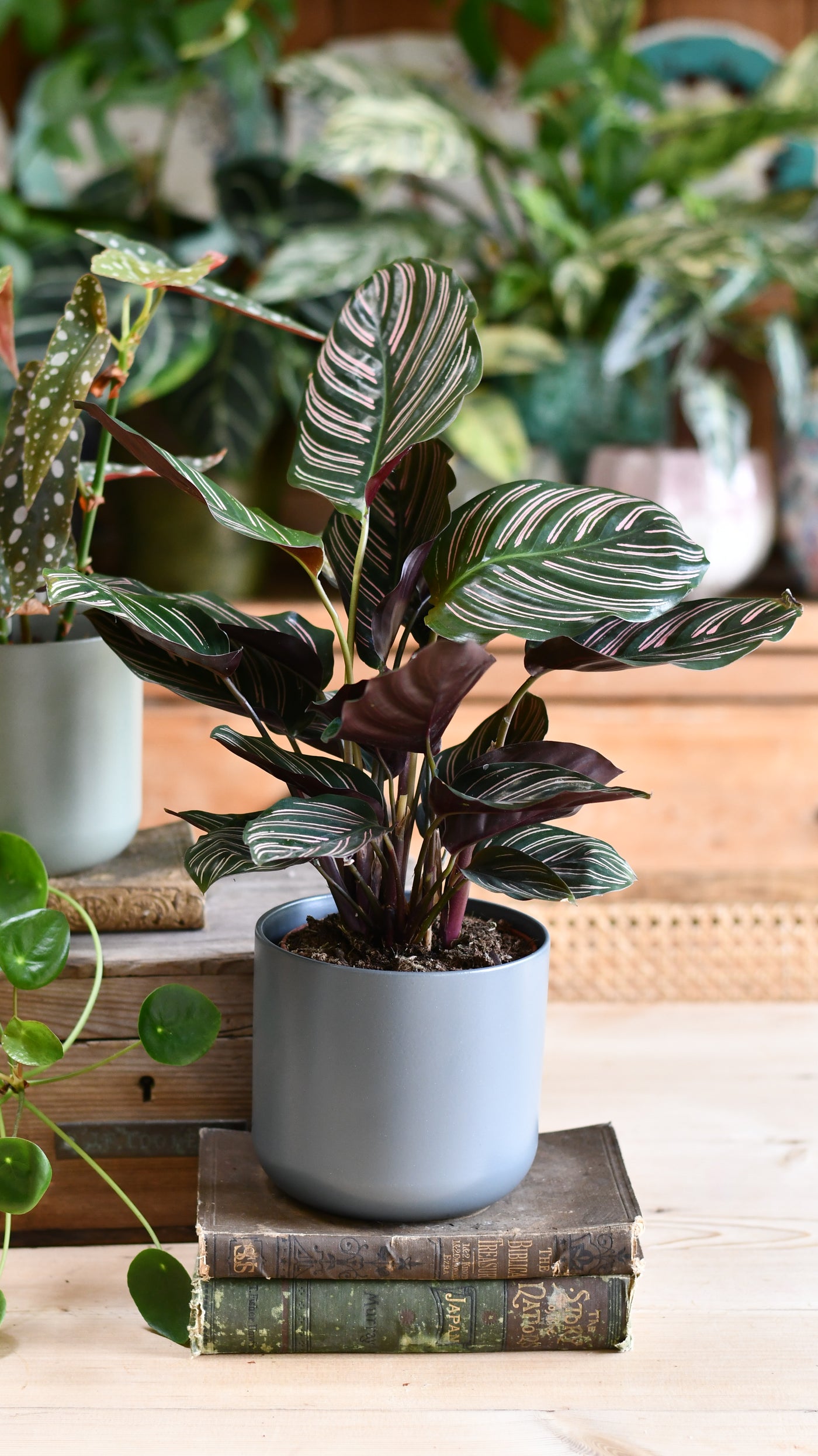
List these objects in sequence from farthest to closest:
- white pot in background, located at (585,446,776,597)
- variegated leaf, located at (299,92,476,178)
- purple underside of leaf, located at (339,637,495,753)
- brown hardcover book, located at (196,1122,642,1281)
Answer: white pot in background, located at (585,446,776,597), variegated leaf, located at (299,92,476,178), brown hardcover book, located at (196,1122,642,1281), purple underside of leaf, located at (339,637,495,753)

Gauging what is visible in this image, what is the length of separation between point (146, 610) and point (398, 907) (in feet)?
0.64

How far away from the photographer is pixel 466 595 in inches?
20.9

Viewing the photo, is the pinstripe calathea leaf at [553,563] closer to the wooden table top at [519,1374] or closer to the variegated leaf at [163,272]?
the variegated leaf at [163,272]

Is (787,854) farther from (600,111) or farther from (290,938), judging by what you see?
(290,938)

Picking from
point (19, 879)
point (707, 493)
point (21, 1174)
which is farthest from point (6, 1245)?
point (707, 493)

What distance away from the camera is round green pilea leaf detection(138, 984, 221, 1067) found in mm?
598

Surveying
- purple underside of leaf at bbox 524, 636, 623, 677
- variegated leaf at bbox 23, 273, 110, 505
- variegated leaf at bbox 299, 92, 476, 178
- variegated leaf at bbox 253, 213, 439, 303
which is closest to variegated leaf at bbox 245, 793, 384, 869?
purple underside of leaf at bbox 524, 636, 623, 677

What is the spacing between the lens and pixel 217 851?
1.96ft

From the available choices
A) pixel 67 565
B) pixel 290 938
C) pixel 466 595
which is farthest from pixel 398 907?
pixel 67 565

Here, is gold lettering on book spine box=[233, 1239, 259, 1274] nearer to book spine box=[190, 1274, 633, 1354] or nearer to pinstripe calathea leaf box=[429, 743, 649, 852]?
book spine box=[190, 1274, 633, 1354]

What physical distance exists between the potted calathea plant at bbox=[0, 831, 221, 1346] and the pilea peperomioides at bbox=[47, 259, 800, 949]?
70mm

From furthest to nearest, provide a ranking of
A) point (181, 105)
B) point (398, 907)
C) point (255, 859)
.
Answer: point (181, 105), point (398, 907), point (255, 859)

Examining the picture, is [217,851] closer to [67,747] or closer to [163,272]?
[67,747]

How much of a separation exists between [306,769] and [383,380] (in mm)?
186
